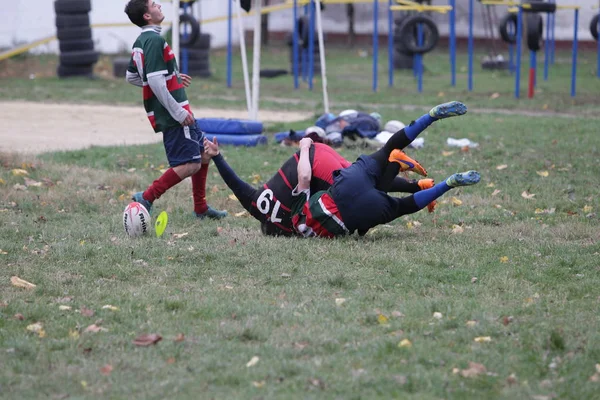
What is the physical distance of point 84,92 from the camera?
1753cm

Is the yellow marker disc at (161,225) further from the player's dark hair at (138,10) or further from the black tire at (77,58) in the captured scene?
the black tire at (77,58)

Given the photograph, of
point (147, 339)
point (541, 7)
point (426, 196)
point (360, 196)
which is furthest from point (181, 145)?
point (541, 7)

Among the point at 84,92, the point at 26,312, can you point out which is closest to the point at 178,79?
the point at 26,312

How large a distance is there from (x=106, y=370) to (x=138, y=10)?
11.2 ft

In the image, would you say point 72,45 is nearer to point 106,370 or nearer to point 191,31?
point 191,31

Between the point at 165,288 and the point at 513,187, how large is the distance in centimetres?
443

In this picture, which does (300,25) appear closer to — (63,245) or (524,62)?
(524,62)

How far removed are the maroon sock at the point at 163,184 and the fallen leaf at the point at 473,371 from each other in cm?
343

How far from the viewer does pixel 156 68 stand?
21.8 feet

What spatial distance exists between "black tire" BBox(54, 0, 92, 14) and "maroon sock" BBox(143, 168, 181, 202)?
15132mm

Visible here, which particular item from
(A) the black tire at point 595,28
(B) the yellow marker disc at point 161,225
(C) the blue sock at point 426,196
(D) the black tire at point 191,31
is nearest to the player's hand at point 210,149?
(B) the yellow marker disc at point 161,225

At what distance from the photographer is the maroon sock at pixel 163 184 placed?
6.89m

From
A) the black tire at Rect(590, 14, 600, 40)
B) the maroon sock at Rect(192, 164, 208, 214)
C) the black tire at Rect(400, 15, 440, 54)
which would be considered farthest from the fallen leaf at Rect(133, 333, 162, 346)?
the black tire at Rect(590, 14, 600, 40)

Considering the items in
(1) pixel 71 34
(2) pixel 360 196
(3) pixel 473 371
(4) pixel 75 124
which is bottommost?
(4) pixel 75 124
